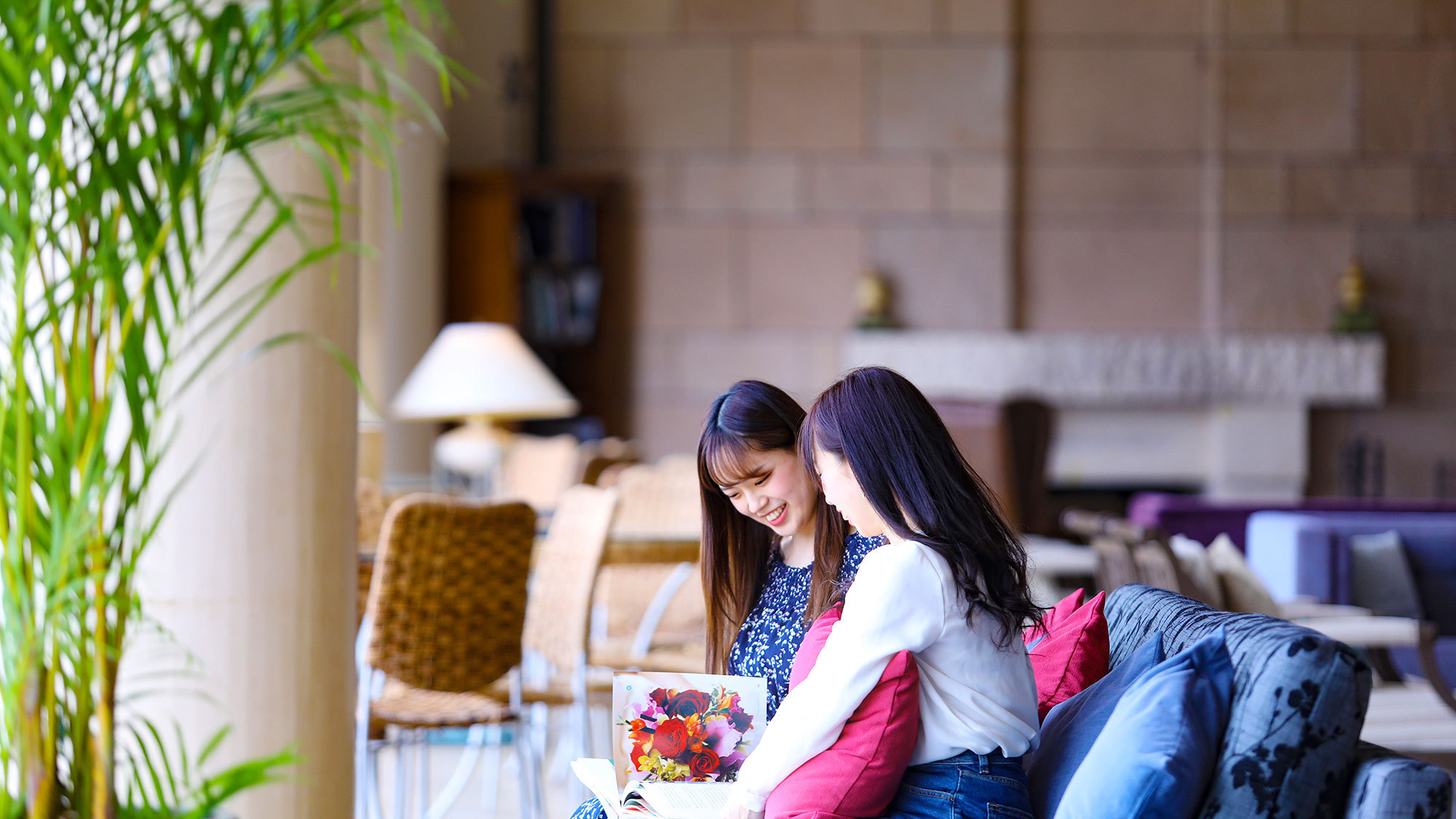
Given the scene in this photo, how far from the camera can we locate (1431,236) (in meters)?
8.51

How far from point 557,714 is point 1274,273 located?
574 cm

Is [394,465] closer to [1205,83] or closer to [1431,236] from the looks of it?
[1205,83]

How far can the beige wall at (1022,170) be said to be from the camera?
8.36 meters

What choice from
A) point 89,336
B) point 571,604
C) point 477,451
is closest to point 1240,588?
point 571,604

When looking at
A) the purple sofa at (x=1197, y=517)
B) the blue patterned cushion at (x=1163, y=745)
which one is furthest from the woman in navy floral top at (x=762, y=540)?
the purple sofa at (x=1197, y=517)

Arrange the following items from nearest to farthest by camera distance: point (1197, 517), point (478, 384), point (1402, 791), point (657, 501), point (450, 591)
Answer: point (1402, 791) → point (450, 591) → point (657, 501) → point (478, 384) → point (1197, 517)

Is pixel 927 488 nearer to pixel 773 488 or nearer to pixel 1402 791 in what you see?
pixel 773 488

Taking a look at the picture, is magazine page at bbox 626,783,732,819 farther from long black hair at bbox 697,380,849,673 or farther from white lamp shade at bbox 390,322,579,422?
white lamp shade at bbox 390,322,579,422

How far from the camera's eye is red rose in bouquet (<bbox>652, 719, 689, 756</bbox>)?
1.70m

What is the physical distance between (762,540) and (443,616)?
1.10 metres

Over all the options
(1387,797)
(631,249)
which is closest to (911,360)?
(631,249)

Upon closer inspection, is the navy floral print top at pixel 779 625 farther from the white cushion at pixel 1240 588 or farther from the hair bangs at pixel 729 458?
the white cushion at pixel 1240 588

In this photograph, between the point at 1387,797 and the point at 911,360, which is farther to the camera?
the point at 911,360

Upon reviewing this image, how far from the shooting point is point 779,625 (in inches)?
78.2
